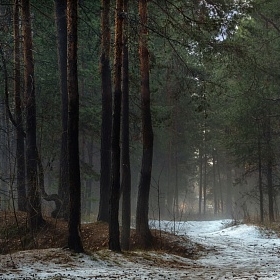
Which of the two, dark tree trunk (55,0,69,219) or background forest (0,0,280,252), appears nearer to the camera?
background forest (0,0,280,252)

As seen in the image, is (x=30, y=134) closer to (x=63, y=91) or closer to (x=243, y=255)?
(x=63, y=91)

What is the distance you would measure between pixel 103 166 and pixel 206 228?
10530 millimetres

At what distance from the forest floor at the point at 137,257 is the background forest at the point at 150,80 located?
47.6 inches

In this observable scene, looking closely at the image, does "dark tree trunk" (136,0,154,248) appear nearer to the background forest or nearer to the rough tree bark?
the background forest

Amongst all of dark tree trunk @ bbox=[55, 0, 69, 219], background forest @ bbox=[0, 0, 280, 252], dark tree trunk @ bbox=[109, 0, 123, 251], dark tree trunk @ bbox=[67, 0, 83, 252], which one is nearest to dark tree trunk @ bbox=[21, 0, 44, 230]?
background forest @ bbox=[0, 0, 280, 252]

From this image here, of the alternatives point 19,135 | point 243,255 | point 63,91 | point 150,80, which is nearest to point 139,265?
point 243,255

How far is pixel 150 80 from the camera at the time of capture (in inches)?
1021

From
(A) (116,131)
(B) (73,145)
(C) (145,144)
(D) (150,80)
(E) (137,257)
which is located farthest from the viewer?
(D) (150,80)

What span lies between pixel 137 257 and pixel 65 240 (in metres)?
3.30

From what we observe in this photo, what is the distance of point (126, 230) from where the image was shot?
1341 cm

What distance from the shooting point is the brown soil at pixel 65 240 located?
509 inches

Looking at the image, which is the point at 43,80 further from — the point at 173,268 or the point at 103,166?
the point at 173,268

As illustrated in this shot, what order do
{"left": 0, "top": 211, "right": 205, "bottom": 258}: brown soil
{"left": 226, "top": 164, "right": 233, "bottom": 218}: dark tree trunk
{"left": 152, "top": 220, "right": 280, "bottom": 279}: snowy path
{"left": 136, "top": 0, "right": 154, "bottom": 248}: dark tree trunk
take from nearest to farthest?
{"left": 152, "top": 220, "right": 280, "bottom": 279}: snowy path
{"left": 0, "top": 211, "right": 205, "bottom": 258}: brown soil
{"left": 136, "top": 0, "right": 154, "bottom": 248}: dark tree trunk
{"left": 226, "top": 164, "right": 233, "bottom": 218}: dark tree trunk

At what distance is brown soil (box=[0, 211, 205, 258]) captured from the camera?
42.4ft
